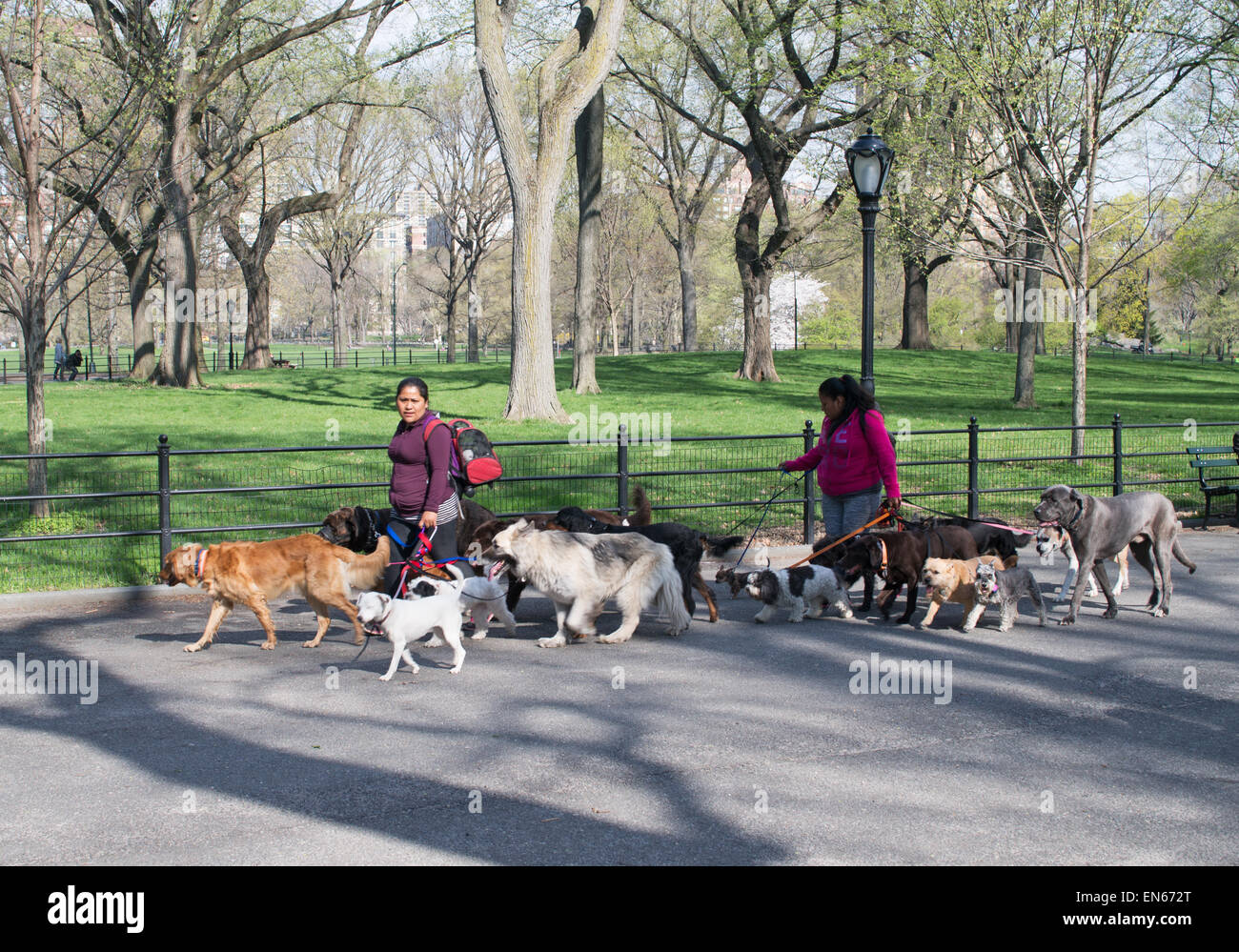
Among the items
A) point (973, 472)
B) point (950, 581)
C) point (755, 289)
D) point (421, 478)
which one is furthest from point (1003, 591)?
point (755, 289)

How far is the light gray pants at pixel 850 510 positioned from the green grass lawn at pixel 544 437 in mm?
3828

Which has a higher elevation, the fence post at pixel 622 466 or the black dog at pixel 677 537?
the fence post at pixel 622 466

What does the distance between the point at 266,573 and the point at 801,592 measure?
15.1 feet

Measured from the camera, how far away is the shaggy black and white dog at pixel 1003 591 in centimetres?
902

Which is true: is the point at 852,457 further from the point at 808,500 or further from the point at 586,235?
the point at 586,235

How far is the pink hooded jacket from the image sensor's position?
30.0 feet

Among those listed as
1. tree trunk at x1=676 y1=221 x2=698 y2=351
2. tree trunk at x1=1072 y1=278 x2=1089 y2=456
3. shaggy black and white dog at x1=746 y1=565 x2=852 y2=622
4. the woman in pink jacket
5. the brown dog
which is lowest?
shaggy black and white dog at x1=746 y1=565 x2=852 y2=622

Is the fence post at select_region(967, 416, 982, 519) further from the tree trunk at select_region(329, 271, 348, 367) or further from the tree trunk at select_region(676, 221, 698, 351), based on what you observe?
the tree trunk at select_region(329, 271, 348, 367)

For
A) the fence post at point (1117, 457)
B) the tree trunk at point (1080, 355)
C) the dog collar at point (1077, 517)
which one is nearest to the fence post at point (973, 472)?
the fence post at point (1117, 457)

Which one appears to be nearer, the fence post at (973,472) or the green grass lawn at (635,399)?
the fence post at (973,472)

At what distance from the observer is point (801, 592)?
9641mm

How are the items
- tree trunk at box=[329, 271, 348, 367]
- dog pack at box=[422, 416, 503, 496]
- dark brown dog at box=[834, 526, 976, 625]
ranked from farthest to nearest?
tree trunk at box=[329, 271, 348, 367] → dark brown dog at box=[834, 526, 976, 625] → dog pack at box=[422, 416, 503, 496]

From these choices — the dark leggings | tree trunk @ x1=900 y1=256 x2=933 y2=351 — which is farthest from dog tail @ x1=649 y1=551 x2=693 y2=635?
tree trunk @ x1=900 y1=256 x2=933 y2=351

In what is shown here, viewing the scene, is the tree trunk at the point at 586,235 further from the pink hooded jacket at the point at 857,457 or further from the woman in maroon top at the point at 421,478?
the woman in maroon top at the point at 421,478
